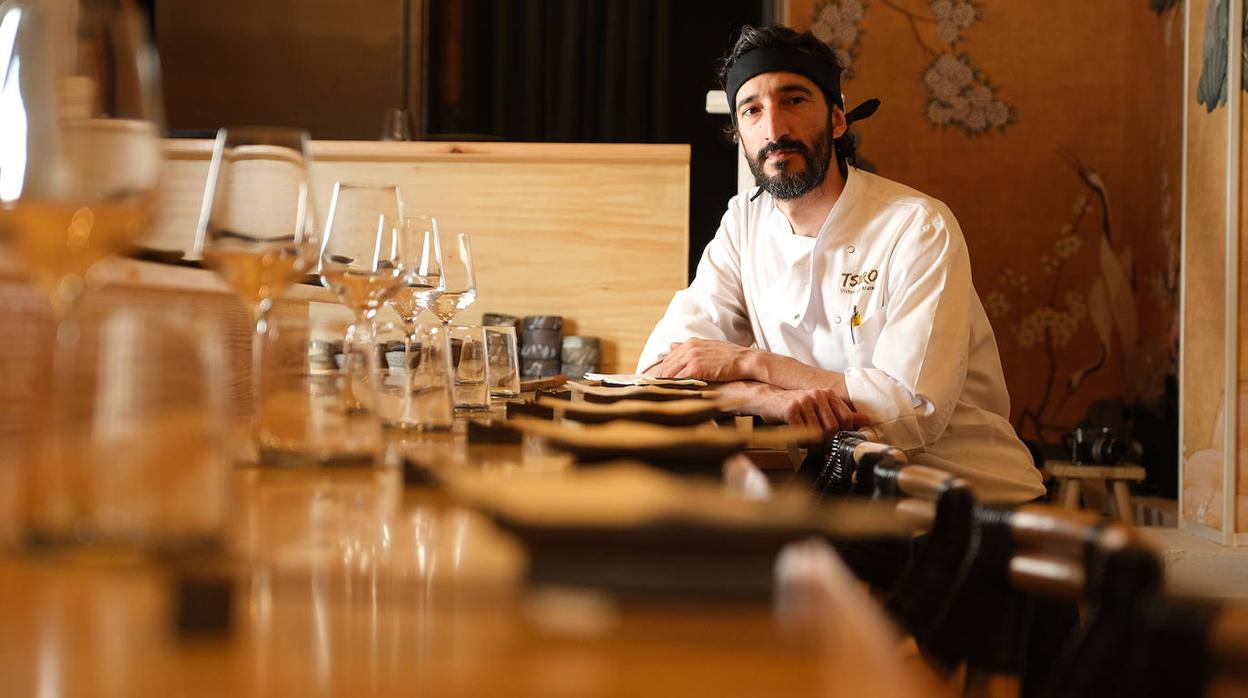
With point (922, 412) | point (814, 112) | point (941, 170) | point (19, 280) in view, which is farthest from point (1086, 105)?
point (19, 280)

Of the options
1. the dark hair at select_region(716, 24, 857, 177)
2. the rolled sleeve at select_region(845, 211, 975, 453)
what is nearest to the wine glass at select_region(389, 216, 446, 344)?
the rolled sleeve at select_region(845, 211, 975, 453)

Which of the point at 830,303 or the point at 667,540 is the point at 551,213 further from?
the point at 667,540

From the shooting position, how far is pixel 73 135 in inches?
22.5

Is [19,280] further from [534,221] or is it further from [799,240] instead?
[534,221]

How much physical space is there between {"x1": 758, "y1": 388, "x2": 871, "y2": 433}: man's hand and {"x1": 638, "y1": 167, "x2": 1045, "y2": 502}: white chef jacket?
0.10 meters

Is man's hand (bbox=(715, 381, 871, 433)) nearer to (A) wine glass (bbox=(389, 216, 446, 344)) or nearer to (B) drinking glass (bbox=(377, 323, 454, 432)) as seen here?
(A) wine glass (bbox=(389, 216, 446, 344))

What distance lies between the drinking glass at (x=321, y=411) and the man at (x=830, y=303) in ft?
4.38

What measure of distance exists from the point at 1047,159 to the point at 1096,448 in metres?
0.95

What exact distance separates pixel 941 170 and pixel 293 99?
3.18 metres

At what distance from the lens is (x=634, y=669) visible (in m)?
0.37

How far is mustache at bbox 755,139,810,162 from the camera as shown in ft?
9.13

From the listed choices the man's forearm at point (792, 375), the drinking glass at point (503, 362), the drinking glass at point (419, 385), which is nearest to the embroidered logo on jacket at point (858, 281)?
the man's forearm at point (792, 375)

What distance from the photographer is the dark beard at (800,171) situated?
2768 millimetres

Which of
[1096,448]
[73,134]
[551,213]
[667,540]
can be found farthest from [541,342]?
[667,540]
